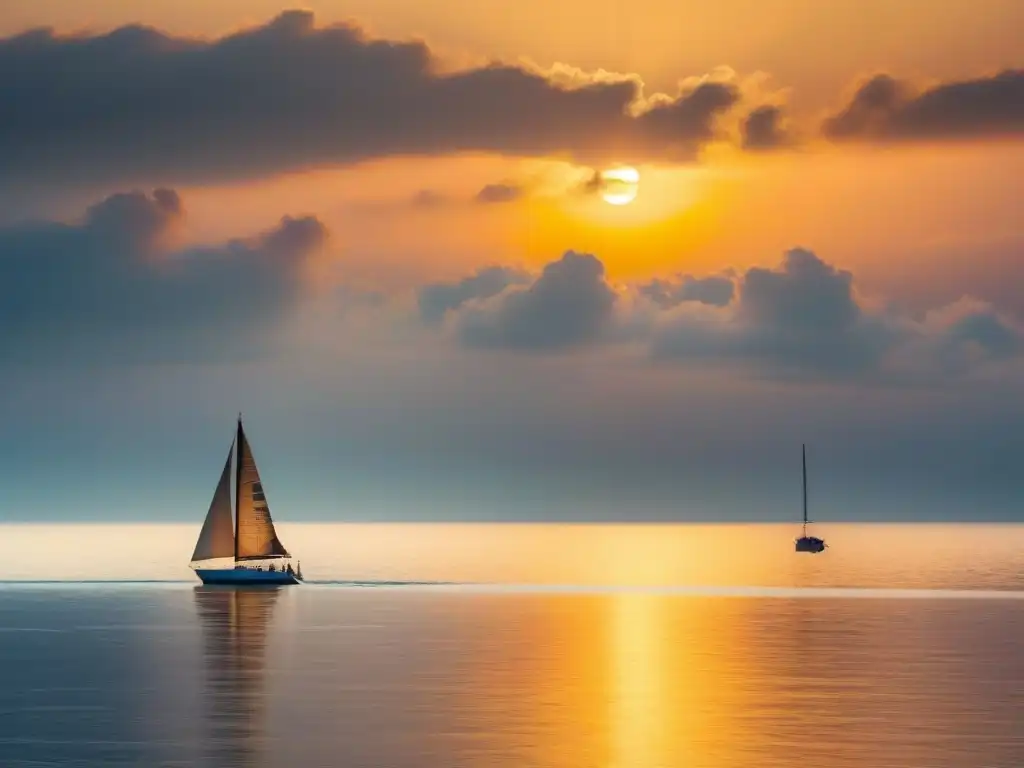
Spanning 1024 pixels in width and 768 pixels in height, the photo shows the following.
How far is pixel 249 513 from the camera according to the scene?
180750 millimetres

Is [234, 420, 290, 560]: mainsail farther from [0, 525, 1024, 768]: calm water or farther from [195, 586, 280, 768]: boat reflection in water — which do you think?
[0, 525, 1024, 768]: calm water

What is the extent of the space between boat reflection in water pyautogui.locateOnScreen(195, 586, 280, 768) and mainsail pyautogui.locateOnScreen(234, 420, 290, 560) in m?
5.27

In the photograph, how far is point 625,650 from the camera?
11925cm

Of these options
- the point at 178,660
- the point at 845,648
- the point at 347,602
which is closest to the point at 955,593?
the point at 347,602

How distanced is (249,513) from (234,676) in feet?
263

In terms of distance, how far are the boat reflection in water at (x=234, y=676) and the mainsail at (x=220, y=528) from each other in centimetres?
510

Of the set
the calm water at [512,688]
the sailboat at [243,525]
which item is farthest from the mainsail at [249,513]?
the calm water at [512,688]

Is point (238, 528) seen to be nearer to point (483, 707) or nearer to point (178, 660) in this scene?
point (178, 660)

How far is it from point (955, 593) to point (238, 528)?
8348 centimetres

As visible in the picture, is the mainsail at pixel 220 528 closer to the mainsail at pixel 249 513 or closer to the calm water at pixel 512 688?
the mainsail at pixel 249 513

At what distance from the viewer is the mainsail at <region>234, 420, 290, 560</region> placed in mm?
180375

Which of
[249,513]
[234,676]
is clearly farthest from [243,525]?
[234,676]

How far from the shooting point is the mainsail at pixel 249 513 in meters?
180

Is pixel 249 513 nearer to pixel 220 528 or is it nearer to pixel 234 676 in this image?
pixel 220 528
